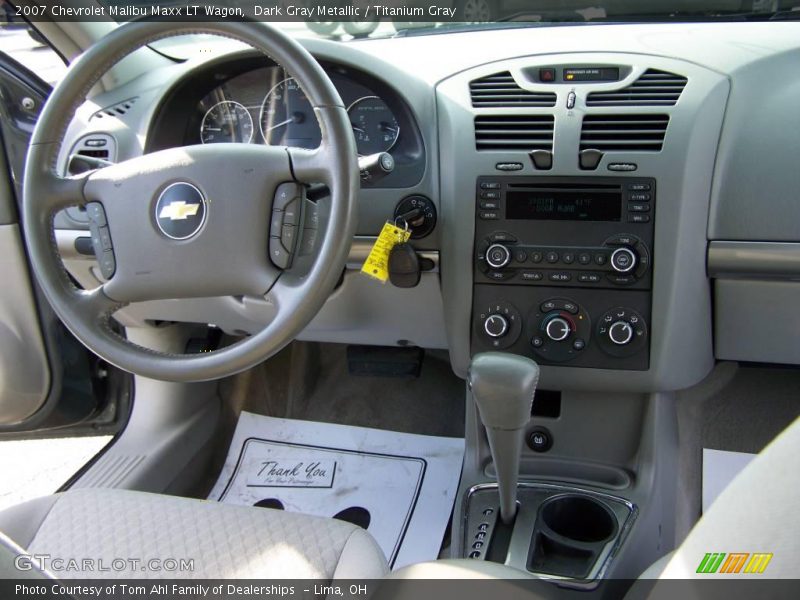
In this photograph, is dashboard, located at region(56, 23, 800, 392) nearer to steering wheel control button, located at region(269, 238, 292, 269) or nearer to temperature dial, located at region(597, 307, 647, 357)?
temperature dial, located at region(597, 307, 647, 357)

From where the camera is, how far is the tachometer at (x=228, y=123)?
171 centimetres

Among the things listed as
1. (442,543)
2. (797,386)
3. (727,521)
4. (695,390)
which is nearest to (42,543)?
(442,543)

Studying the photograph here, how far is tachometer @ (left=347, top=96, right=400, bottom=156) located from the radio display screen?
299 millimetres

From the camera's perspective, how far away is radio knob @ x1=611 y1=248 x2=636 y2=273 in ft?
4.59

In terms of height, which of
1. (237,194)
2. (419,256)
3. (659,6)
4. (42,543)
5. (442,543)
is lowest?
(442,543)

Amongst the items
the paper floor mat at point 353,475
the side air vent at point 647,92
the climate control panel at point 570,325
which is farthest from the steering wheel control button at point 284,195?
the paper floor mat at point 353,475

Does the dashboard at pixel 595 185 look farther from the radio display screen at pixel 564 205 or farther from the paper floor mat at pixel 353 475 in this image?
the paper floor mat at pixel 353 475

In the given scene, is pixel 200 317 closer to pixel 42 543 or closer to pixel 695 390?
pixel 42 543

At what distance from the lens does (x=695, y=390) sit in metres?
1.92

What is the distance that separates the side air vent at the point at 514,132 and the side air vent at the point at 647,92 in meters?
0.09

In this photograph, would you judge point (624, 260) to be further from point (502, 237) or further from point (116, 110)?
point (116, 110)

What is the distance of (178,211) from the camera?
4.07ft

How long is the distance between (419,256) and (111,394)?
1075mm

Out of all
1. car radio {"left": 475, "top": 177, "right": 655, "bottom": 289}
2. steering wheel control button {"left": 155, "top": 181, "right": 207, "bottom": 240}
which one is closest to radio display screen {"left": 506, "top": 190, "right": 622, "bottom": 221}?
car radio {"left": 475, "top": 177, "right": 655, "bottom": 289}
